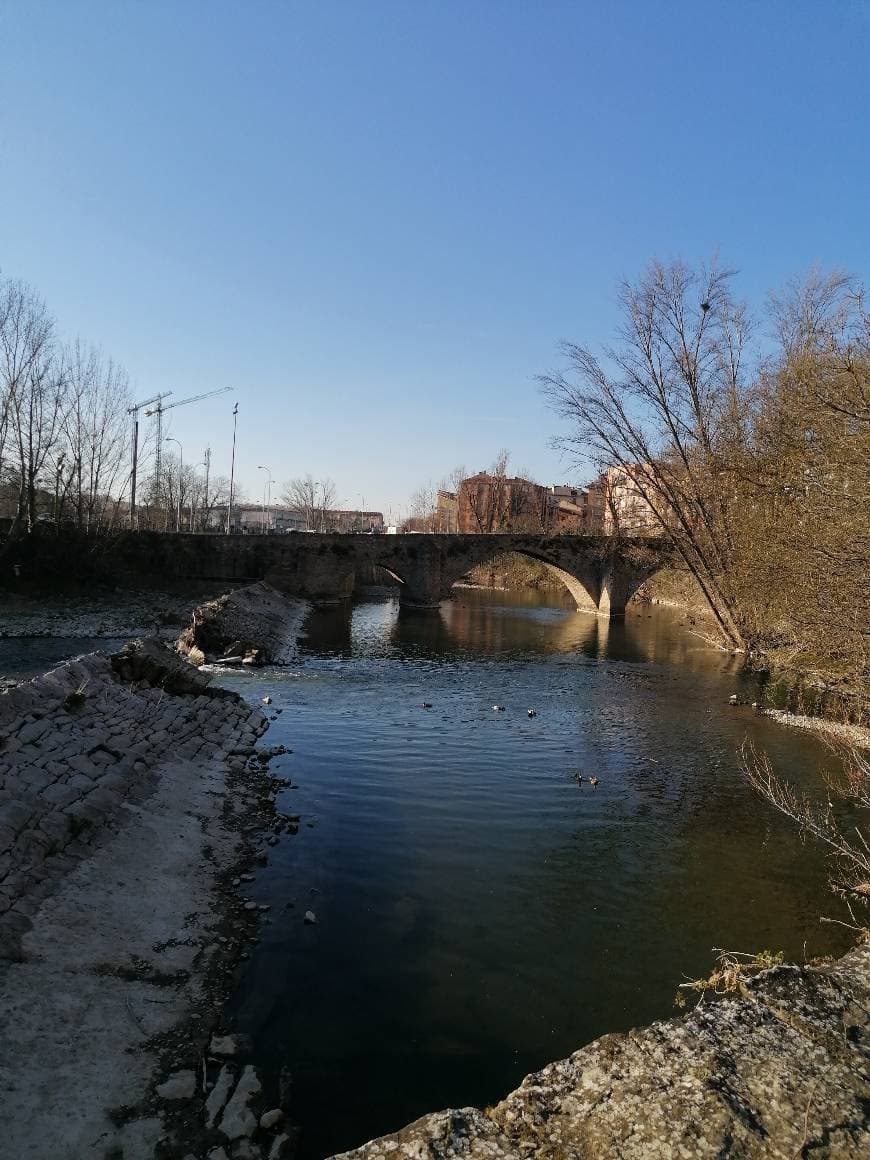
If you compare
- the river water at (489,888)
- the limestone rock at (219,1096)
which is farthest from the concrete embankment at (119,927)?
the river water at (489,888)

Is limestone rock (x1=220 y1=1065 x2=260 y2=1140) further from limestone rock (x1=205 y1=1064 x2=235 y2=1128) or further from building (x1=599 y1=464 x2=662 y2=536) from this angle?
building (x1=599 y1=464 x2=662 y2=536)

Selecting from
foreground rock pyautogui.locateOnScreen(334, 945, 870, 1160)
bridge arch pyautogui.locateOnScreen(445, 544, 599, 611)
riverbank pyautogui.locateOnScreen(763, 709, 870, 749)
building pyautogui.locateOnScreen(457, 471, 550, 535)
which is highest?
building pyautogui.locateOnScreen(457, 471, 550, 535)

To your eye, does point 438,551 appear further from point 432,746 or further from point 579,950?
point 579,950

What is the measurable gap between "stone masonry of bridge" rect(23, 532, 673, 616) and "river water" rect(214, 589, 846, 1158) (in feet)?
86.3

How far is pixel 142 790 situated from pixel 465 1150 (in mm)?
7254

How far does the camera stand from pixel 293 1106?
495 centimetres

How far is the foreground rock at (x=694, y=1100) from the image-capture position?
11.0 feet

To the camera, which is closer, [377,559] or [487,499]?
[377,559]

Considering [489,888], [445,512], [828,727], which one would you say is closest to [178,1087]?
[489,888]

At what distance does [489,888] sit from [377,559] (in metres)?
37.4

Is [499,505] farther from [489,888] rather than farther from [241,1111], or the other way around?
[241,1111]

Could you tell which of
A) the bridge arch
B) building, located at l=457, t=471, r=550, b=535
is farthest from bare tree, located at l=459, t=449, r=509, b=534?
the bridge arch

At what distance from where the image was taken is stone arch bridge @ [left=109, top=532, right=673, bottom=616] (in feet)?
142

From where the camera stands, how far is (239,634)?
25219 millimetres
